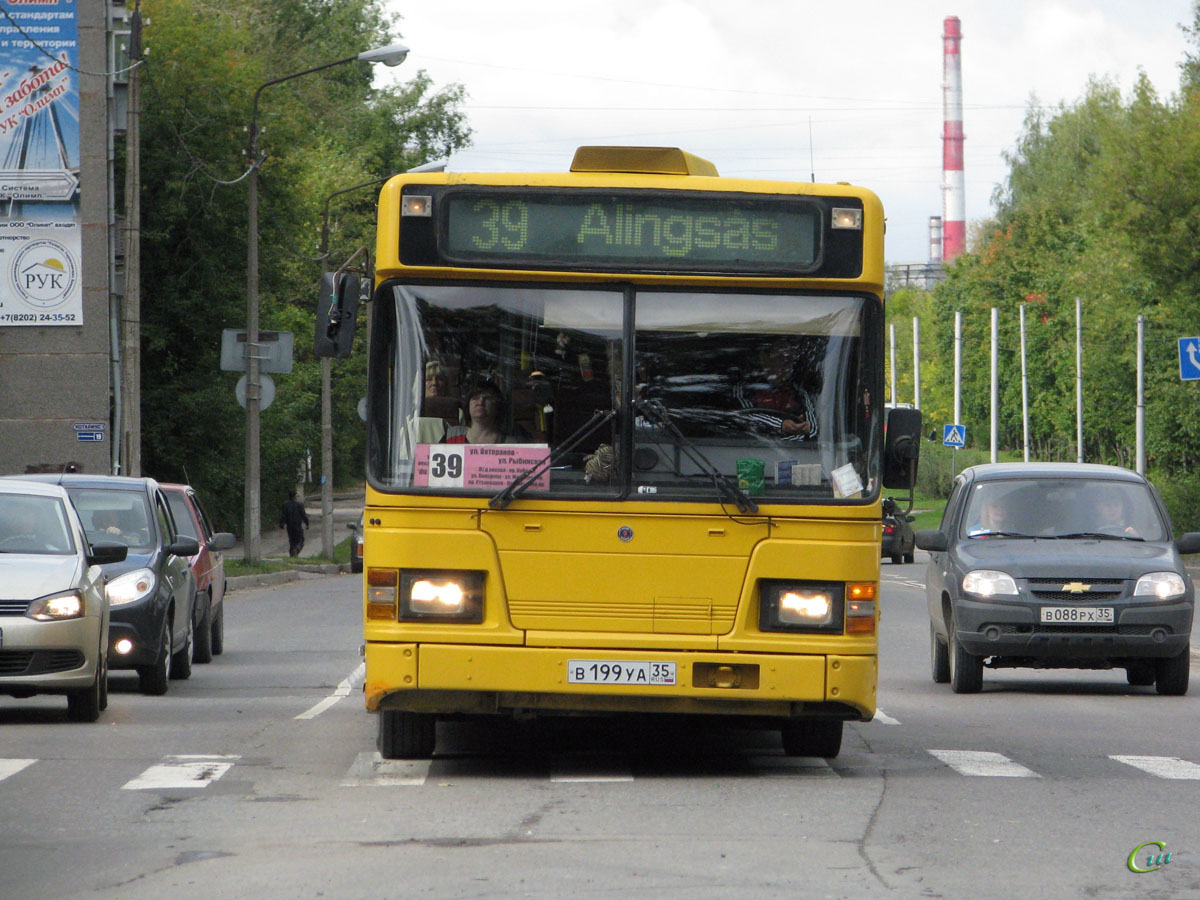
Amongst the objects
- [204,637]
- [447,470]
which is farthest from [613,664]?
[204,637]

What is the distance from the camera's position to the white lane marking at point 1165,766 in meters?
10.4

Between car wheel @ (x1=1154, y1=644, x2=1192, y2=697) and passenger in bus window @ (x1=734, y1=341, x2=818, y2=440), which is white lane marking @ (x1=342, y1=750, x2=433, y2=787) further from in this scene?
car wheel @ (x1=1154, y1=644, x2=1192, y2=697)

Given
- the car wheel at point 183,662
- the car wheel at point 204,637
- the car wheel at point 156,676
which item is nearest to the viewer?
the car wheel at point 156,676

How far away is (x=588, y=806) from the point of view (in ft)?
29.0

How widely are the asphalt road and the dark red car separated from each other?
4471mm

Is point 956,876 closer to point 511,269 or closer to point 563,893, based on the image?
point 563,893

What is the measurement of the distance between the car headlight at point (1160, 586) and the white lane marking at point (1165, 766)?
→ 389cm

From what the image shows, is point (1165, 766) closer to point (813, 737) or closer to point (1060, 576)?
point (813, 737)

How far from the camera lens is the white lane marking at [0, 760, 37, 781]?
1003 cm

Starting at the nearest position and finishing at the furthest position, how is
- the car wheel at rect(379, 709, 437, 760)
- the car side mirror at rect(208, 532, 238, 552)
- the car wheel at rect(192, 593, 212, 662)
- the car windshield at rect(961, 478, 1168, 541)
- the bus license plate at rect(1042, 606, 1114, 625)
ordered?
the car wheel at rect(379, 709, 437, 760)
the bus license plate at rect(1042, 606, 1114, 625)
the car windshield at rect(961, 478, 1168, 541)
the car side mirror at rect(208, 532, 238, 552)
the car wheel at rect(192, 593, 212, 662)

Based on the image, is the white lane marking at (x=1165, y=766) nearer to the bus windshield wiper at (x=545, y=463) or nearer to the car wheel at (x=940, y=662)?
the bus windshield wiper at (x=545, y=463)

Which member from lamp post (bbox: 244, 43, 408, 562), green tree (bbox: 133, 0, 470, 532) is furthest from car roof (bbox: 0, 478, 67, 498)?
green tree (bbox: 133, 0, 470, 532)

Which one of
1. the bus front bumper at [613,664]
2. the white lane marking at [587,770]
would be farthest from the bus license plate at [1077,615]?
the bus front bumper at [613,664]

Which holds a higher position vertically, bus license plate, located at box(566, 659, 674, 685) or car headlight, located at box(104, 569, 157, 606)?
bus license plate, located at box(566, 659, 674, 685)
